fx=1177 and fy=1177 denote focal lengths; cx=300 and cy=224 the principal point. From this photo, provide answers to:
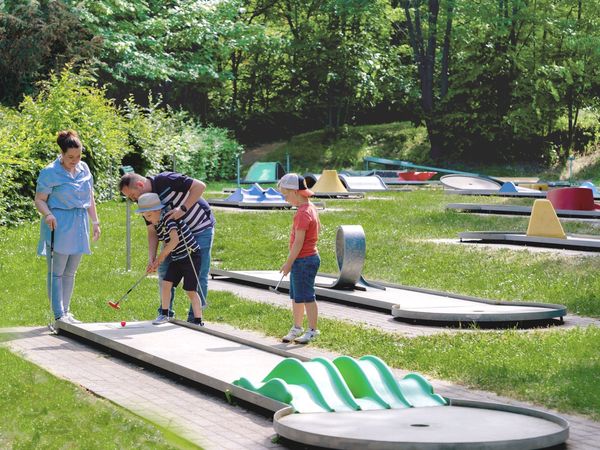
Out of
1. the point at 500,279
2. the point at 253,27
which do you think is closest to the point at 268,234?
the point at 500,279

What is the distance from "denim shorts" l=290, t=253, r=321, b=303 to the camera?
10.3 meters

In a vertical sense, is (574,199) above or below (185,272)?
above

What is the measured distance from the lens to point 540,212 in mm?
18922

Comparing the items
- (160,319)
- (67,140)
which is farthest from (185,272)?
(67,140)

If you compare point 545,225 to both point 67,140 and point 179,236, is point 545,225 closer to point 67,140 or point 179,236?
point 179,236

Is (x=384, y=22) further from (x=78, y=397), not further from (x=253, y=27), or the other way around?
(x=78, y=397)

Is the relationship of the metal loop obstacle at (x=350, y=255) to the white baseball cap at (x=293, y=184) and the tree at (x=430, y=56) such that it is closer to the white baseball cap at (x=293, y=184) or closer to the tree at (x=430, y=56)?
the white baseball cap at (x=293, y=184)

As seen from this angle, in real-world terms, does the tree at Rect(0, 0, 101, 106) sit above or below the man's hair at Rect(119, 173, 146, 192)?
above

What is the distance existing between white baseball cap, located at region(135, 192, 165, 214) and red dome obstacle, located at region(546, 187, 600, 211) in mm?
15037

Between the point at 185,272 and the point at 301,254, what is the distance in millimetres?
1135

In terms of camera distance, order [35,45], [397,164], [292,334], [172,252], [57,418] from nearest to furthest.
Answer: [57,418] → [292,334] → [172,252] → [35,45] → [397,164]

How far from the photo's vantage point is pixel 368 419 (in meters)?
6.83

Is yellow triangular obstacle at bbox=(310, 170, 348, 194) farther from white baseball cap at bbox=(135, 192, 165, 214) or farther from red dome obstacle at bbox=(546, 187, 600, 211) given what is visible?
white baseball cap at bbox=(135, 192, 165, 214)

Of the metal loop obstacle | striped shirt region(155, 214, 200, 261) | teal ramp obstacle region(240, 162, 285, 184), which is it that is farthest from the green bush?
striped shirt region(155, 214, 200, 261)
